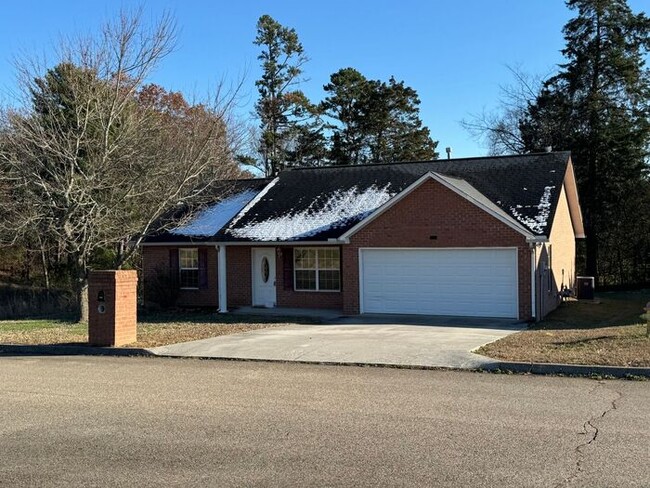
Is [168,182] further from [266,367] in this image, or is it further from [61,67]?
[266,367]

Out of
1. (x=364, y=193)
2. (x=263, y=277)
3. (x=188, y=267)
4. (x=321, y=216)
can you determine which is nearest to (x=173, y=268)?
(x=188, y=267)

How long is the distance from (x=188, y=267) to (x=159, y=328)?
6967mm

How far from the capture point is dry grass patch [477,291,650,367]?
1077cm

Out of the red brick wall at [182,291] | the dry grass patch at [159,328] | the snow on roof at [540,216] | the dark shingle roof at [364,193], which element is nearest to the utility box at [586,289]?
the dark shingle roof at [364,193]

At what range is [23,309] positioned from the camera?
2684 cm

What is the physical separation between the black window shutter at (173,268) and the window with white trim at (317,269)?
477cm

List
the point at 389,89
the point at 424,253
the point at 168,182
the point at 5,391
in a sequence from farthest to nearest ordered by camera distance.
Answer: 1. the point at 389,89
2. the point at 168,182
3. the point at 424,253
4. the point at 5,391

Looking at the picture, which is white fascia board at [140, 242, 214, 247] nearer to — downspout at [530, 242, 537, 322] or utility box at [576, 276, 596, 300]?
downspout at [530, 242, 537, 322]

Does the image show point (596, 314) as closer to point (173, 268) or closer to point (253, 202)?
point (253, 202)

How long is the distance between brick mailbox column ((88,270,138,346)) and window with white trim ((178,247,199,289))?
9916 millimetres

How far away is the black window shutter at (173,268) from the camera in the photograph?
24234 millimetres

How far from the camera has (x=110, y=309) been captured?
13.8 m

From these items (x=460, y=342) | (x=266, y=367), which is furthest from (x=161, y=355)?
(x=460, y=342)

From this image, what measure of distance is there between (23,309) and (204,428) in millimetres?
22586
